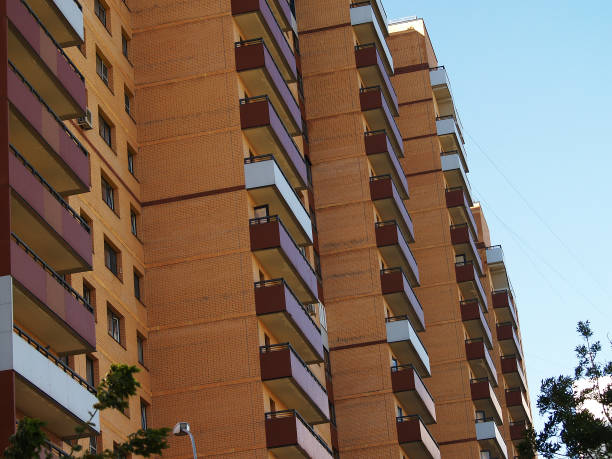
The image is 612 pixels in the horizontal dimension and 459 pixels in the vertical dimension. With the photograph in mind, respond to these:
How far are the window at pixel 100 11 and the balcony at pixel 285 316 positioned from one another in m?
12.6

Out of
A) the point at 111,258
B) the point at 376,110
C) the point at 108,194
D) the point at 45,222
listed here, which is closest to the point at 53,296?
the point at 45,222

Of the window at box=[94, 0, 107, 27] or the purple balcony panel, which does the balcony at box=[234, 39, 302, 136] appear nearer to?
the window at box=[94, 0, 107, 27]

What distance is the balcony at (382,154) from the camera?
7525 centimetres

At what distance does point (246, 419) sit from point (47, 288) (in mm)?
14576

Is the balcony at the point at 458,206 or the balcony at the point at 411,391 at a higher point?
the balcony at the point at 458,206

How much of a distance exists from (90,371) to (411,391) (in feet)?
84.5

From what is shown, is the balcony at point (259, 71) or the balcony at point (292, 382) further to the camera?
the balcony at point (259, 71)

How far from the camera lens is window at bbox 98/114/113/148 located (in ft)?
176

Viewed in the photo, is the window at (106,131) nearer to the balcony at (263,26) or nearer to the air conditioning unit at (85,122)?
the air conditioning unit at (85,122)

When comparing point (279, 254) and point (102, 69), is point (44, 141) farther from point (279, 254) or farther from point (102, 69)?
point (279, 254)

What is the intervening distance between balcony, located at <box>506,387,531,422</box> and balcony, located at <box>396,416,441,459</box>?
112 feet

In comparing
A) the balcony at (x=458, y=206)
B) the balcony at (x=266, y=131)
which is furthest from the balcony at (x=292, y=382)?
the balcony at (x=458, y=206)

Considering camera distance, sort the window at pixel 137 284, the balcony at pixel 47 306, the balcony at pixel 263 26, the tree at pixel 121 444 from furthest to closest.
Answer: the balcony at pixel 263 26
the window at pixel 137 284
the balcony at pixel 47 306
the tree at pixel 121 444

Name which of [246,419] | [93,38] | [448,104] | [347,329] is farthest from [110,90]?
[448,104]
